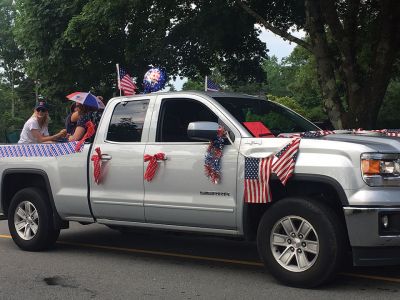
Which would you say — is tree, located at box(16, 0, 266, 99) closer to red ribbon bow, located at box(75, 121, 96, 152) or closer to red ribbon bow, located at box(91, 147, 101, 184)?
red ribbon bow, located at box(75, 121, 96, 152)

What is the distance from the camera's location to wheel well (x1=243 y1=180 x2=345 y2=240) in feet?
17.7

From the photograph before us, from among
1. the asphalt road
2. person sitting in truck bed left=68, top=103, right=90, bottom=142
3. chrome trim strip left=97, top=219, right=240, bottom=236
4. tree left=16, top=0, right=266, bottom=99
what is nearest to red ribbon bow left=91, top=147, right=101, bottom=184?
chrome trim strip left=97, top=219, right=240, bottom=236

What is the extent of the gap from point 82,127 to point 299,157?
329 centimetres

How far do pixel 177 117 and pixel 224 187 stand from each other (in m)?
1.13

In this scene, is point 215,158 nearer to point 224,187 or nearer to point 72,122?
point 224,187

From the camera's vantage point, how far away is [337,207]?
543cm

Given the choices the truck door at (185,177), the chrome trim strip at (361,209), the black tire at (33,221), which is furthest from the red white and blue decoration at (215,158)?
the black tire at (33,221)

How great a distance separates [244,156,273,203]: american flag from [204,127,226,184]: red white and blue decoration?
32 cm

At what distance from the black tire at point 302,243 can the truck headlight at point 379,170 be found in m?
0.49

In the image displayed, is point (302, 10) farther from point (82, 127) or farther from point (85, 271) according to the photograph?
point (85, 271)

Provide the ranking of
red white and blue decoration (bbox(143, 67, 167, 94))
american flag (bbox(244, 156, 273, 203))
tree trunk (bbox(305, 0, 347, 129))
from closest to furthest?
american flag (bbox(244, 156, 273, 203)) → red white and blue decoration (bbox(143, 67, 167, 94)) → tree trunk (bbox(305, 0, 347, 129))

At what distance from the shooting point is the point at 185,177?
6.07 meters

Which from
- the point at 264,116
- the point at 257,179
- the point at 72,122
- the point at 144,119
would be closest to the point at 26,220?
the point at 72,122

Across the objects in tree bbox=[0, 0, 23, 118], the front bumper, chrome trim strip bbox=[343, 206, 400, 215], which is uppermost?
tree bbox=[0, 0, 23, 118]
